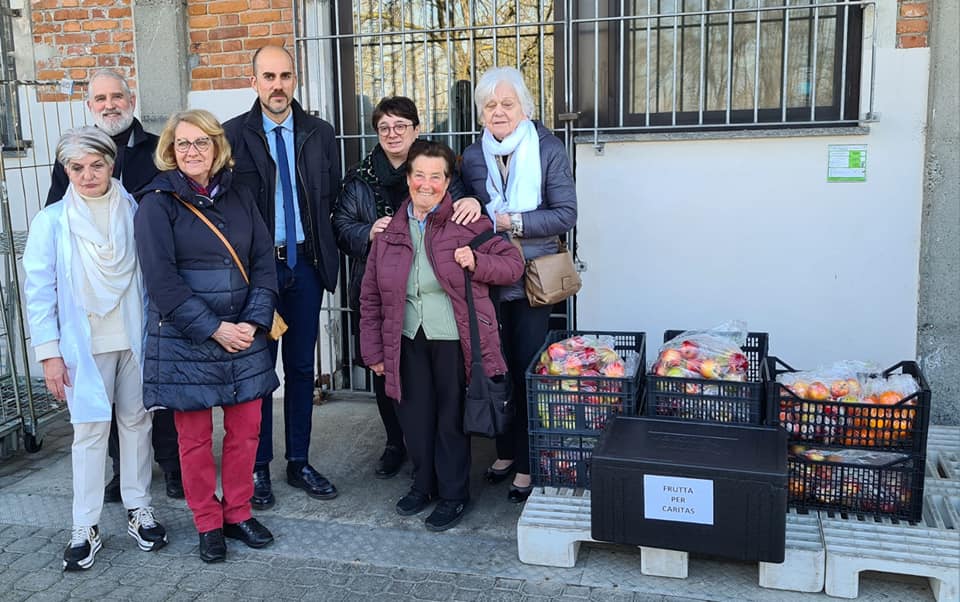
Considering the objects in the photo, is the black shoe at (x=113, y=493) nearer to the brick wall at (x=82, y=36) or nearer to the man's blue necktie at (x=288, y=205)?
the man's blue necktie at (x=288, y=205)

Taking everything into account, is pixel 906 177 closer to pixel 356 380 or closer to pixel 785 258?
pixel 785 258

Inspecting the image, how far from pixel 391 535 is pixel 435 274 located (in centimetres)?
120

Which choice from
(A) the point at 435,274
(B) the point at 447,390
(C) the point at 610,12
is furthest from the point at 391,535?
(C) the point at 610,12

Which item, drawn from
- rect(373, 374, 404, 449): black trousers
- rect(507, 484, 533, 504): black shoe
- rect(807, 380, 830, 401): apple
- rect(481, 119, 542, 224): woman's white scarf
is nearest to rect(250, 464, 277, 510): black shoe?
rect(373, 374, 404, 449): black trousers

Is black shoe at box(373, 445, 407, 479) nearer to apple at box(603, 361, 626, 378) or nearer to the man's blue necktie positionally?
the man's blue necktie

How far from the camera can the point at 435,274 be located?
3840mm

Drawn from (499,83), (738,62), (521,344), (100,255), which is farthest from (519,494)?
(738,62)

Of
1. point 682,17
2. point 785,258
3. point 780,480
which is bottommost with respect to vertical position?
point 780,480

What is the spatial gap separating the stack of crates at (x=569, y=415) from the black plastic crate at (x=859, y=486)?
28.9 inches

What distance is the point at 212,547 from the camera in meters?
3.78

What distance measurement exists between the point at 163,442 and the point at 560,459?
Result: 2.01 metres

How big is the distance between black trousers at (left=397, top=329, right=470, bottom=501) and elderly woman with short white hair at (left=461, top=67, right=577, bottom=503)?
0.37 m

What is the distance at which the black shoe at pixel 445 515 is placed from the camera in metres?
4.02

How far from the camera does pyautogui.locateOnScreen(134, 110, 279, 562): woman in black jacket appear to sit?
356cm
